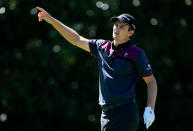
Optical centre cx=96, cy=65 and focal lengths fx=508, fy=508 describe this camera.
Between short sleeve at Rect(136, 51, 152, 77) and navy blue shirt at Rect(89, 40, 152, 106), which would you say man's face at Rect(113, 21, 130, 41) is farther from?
short sleeve at Rect(136, 51, 152, 77)

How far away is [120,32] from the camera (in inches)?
173

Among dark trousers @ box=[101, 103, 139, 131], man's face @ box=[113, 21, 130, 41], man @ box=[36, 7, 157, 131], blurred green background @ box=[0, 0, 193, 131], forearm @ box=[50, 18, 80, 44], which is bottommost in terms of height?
dark trousers @ box=[101, 103, 139, 131]

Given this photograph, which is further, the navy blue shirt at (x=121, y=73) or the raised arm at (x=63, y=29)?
the raised arm at (x=63, y=29)

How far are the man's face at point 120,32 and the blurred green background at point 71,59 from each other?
4.39 m

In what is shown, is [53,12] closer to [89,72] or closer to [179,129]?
[89,72]

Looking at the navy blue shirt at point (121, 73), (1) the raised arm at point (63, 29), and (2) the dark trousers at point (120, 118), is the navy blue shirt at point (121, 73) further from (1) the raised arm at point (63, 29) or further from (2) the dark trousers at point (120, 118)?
(1) the raised arm at point (63, 29)

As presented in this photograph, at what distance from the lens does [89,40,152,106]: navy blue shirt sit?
169 inches

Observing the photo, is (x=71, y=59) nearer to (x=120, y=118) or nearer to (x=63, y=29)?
(x=63, y=29)

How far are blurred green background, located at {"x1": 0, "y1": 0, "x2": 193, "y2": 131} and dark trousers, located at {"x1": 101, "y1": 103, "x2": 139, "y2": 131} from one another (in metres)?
4.55

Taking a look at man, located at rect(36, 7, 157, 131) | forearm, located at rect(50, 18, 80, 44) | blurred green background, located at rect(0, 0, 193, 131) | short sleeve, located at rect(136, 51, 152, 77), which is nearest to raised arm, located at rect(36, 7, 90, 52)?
forearm, located at rect(50, 18, 80, 44)

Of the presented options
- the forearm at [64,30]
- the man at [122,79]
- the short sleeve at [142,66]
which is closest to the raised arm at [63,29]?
the forearm at [64,30]

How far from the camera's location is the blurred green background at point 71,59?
9023mm

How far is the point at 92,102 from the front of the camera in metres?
9.48

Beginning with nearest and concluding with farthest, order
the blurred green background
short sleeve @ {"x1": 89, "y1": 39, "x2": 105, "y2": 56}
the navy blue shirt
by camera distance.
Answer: the navy blue shirt, short sleeve @ {"x1": 89, "y1": 39, "x2": 105, "y2": 56}, the blurred green background
